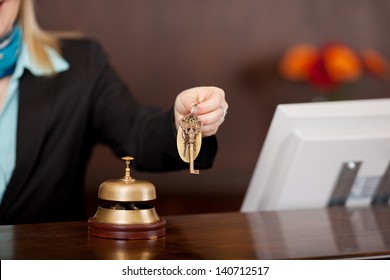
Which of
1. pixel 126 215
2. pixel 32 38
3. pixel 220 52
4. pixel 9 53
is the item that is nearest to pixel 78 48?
pixel 32 38

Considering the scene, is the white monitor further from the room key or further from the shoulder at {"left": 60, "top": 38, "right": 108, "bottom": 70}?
the shoulder at {"left": 60, "top": 38, "right": 108, "bottom": 70}

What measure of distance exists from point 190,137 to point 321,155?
528 mm

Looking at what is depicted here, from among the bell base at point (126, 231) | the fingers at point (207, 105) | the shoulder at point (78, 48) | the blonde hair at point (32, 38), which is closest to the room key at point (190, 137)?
the fingers at point (207, 105)

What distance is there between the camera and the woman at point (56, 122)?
7.20 ft

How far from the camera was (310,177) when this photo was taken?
1.95 metres

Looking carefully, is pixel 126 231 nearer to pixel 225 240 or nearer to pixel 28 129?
pixel 225 240

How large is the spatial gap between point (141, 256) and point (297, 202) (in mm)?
815

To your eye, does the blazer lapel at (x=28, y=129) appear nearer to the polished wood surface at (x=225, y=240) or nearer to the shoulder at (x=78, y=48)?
the shoulder at (x=78, y=48)

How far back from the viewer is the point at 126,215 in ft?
4.75

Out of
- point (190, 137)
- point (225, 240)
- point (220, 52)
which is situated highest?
point (190, 137)

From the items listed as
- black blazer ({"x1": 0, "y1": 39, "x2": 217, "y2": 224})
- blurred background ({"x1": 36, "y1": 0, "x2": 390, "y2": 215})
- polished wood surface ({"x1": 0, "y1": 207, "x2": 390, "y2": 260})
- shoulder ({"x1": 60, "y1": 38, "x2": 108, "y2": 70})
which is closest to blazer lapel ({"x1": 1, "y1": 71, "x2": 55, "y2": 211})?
black blazer ({"x1": 0, "y1": 39, "x2": 217, "y2": 224})

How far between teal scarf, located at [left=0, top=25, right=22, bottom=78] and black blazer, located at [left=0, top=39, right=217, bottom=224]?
0.21ft

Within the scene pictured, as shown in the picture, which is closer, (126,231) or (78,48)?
(126,231)

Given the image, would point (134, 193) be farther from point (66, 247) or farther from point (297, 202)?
point (297, 202)
